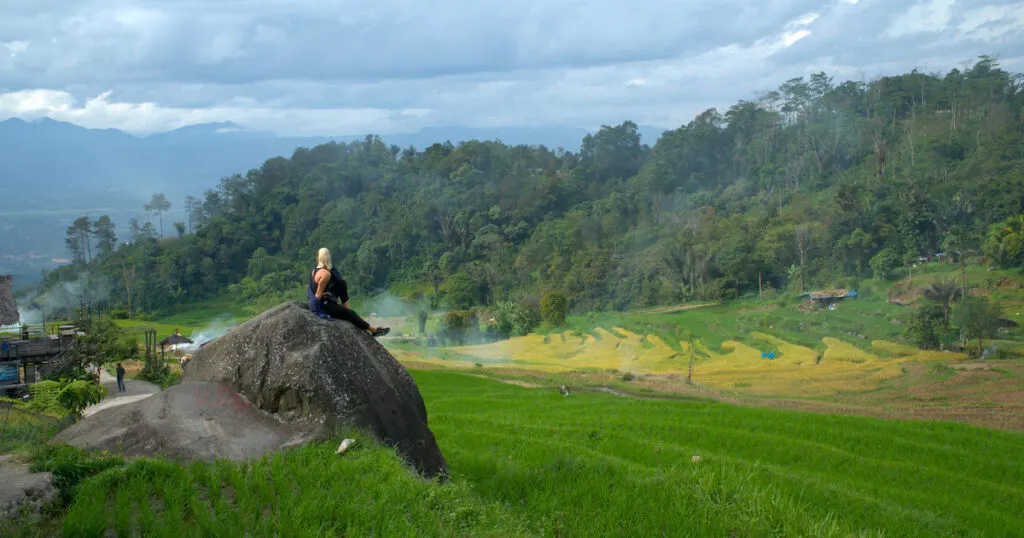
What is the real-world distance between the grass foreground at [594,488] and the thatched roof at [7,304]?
20.3 metres

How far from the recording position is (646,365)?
4144 cm

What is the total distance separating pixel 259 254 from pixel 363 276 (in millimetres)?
14408

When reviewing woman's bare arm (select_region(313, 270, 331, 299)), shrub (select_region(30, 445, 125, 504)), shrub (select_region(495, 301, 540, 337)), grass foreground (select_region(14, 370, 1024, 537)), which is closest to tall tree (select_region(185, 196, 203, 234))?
shrub (select_region(495, 301, 540, 337))

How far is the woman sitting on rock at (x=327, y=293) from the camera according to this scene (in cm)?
838

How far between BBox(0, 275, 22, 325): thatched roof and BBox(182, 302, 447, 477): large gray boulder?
22.8m

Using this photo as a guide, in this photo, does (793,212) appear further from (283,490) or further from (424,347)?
(283,490)

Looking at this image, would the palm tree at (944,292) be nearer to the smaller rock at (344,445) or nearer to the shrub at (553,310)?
the shrub at (553,310)

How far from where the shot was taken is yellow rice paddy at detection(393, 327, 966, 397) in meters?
33.1

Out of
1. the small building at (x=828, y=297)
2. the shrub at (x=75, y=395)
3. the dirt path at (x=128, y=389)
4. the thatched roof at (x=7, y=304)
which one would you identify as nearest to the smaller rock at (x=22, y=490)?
the shrub at (x=75, y=395)

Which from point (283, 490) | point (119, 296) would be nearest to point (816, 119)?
point (119, 296)

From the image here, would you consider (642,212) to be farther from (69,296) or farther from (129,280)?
(69,296)

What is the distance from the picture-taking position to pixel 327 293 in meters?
8.49

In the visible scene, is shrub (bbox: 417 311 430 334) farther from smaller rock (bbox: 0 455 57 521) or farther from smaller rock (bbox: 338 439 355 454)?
smaller rock (bbox: 0 455 57 521)

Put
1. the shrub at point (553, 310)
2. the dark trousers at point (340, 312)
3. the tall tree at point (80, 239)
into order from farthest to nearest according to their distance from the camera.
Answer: the tall tree at point (80, 239) < the shrub at point (553, 310) < the dark trousers at point (340, 312)
